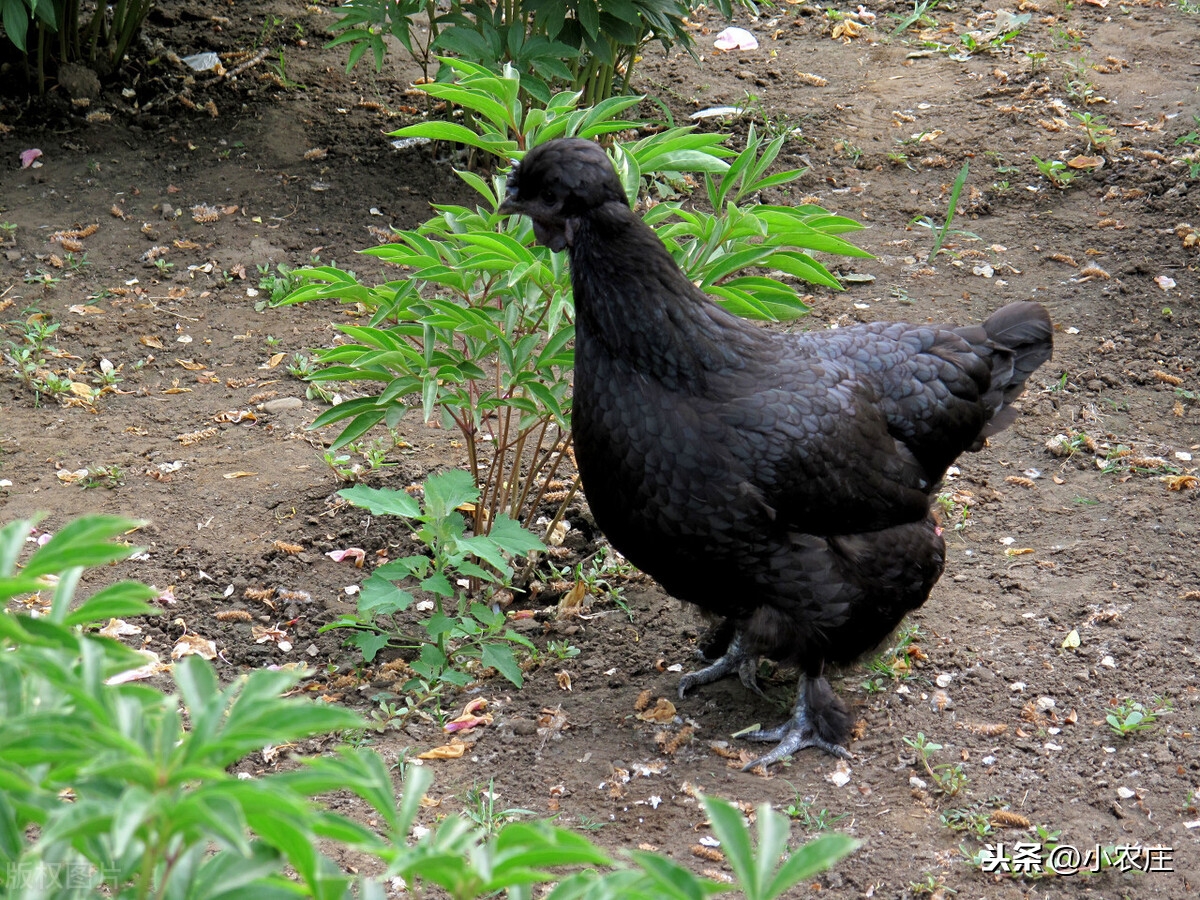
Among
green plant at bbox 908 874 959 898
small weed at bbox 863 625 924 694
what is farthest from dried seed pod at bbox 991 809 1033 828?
small weed at bbox 863 625 924 694

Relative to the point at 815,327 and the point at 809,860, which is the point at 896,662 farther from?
the point at 809,860

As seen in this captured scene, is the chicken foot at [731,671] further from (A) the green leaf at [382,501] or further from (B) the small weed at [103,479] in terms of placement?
(B) the small weed at [103,479]

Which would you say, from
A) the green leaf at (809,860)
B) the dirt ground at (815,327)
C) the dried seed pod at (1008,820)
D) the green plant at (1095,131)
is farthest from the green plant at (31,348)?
the green plant at (1095,131)

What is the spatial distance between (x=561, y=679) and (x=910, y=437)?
1388 mm

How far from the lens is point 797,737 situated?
3.38 m

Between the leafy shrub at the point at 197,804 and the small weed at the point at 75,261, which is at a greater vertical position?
the leafy shrub at the point at 197,804

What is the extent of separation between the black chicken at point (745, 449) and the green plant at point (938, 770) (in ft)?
0.72

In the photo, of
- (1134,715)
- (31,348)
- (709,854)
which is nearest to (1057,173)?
(1134,715)

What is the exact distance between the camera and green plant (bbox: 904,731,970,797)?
3098 mm

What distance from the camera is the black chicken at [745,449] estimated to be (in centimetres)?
300

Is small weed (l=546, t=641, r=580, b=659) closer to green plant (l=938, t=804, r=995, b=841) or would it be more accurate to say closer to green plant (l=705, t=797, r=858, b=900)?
green plant (l=938, t=804, r=995, b=841)

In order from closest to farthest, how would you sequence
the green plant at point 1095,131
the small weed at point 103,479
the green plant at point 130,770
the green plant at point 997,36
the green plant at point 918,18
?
the green plant at point 130,770 < the small weed at point 103,479 < the green plant at point 1095,131 < the green plant at point 997,36 < the green plant at point 918,18

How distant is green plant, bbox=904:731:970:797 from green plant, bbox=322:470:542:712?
1218 millimetres

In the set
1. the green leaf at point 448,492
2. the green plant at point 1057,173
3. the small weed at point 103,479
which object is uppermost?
the green plant at point 1057,173
